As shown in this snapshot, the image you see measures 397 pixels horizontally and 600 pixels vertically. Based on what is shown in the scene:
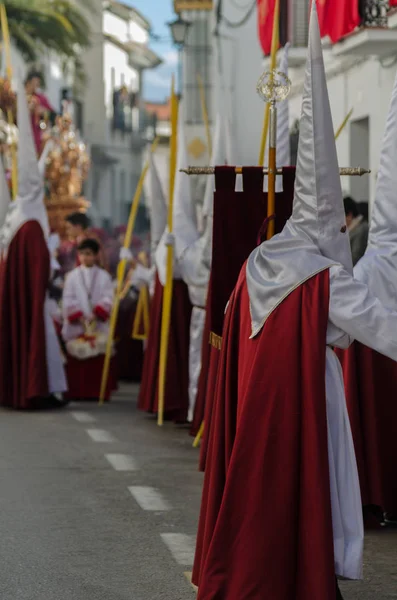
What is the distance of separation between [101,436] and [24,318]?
9.44ft

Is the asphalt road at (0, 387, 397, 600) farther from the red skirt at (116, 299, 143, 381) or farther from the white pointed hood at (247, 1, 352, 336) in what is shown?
the red skirt at (116, 299, 143, 381)

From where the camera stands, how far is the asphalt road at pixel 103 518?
6.70m

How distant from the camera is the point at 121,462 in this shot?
34.4ft

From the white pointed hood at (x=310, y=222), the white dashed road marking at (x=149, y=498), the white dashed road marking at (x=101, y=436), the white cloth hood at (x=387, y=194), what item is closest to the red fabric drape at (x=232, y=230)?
the white cloth hood at (x=387, y=194)

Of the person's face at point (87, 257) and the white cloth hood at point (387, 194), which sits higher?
the white cloth hood at point (387, 194)

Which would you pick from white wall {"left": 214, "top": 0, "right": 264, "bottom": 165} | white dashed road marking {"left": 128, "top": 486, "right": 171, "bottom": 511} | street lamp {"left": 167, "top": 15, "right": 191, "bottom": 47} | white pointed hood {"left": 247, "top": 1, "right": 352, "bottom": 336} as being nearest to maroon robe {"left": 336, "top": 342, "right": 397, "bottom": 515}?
white dashed road marking {"left": 128, "top": 486, "right": 171, "bottom": 511}

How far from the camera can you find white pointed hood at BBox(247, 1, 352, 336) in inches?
228

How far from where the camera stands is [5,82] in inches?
934

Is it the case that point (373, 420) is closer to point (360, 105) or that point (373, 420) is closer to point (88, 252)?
point (88, 252)

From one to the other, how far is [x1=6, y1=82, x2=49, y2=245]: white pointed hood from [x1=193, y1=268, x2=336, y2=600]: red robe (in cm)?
927

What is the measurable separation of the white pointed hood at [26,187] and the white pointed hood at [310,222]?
29.8 feet

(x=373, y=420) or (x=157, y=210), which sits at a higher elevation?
(x=157, y=210)

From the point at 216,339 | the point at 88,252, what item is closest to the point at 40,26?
the point at 88,252

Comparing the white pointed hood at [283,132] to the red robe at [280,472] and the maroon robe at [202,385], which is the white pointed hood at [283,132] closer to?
the maroon robe at [202,385]
